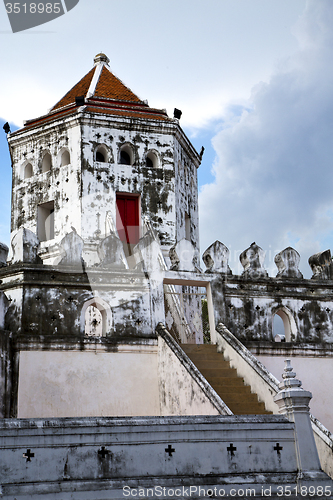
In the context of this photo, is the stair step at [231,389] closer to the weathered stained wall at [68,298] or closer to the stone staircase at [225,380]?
the stone staircase at [225,380]

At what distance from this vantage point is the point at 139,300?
14.4 meters

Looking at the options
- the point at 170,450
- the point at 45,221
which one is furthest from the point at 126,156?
the point at 170,450

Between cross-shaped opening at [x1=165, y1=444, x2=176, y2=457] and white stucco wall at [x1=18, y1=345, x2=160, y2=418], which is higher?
white stucco wall at [x1=18, y1=345, x2=160, y2=418]

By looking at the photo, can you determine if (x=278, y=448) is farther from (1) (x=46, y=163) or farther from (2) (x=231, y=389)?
(1) (x=46, y=163)

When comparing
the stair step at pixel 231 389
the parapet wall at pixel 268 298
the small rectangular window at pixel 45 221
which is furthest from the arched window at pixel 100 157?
the stair step at pixel 231 389

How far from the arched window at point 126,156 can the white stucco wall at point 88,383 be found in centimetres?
831

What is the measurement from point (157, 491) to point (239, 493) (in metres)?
1.20

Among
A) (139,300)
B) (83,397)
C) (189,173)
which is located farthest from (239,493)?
(189,173)

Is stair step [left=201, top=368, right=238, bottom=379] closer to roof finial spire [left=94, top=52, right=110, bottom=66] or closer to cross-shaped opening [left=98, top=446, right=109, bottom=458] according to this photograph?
cross-shaped opening [left=98, top=446, right=109, bottom=458]

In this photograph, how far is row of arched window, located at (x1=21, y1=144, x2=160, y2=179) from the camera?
1984 centimetres

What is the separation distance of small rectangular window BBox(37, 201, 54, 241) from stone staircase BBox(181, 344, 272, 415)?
25.8 feet

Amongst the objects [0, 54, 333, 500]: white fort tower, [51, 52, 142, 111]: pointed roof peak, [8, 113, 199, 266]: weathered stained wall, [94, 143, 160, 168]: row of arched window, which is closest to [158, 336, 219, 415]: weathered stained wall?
[0, 54, 333, 500]: white fort tower

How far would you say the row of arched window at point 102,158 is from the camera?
19844 mm

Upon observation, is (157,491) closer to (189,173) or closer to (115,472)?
(115,472)
